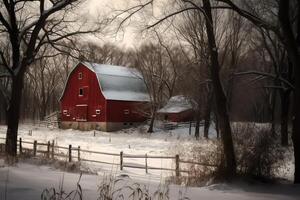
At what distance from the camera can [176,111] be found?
5747cm

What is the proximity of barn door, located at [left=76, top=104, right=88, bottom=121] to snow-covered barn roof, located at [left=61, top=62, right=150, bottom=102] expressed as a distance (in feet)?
13.8

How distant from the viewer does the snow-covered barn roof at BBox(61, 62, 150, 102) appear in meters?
54.1

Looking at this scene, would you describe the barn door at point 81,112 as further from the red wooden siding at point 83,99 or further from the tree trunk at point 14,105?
the tree trunk at point 14,105

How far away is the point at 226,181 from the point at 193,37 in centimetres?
2726

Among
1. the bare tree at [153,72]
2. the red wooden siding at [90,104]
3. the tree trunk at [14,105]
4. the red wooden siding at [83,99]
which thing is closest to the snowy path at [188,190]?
the tree trunk at [14,105]

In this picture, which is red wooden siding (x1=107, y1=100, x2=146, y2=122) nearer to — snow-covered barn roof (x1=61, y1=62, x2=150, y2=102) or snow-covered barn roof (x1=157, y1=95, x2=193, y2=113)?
snow-covered barn roof (x1=61, y1=62, x2=150, y2=102)

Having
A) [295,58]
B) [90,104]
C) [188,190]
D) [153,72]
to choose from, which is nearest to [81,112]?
[90,104]

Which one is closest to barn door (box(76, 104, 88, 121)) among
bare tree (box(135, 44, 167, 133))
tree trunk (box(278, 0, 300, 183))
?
bare tree (box(135, 44, 167, 133))

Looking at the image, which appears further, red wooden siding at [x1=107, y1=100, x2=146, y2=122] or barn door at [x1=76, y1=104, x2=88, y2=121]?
barn door at [x1=76, y1=104, x2=88, y2=121]

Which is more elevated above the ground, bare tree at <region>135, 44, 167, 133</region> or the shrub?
bare tree at <region>135, 44, 167, 133</region>

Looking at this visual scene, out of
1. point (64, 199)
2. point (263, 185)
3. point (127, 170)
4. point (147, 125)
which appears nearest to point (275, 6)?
point (127, 170)

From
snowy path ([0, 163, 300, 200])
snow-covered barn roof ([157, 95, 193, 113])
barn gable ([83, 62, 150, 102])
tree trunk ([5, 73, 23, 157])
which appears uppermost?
barn gable ([83, 62, 150, 102])

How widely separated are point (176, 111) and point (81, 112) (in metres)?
12.3

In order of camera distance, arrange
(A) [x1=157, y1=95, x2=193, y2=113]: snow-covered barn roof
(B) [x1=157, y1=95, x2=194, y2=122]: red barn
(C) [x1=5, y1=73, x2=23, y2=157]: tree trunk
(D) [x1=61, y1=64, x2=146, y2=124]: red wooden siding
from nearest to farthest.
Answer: (C) [x1=5, y1=73, x2=23, y2=157]: tree trunk, (D) [x1=61, y1=64, x2=146, y2=124]: red wooden siding, (A) [x1=157, y1=95, x2=193, y2=113]: snow-covered barn roof, (B) [x1=157, y1=95, x2=194, y2=122]: red barn
